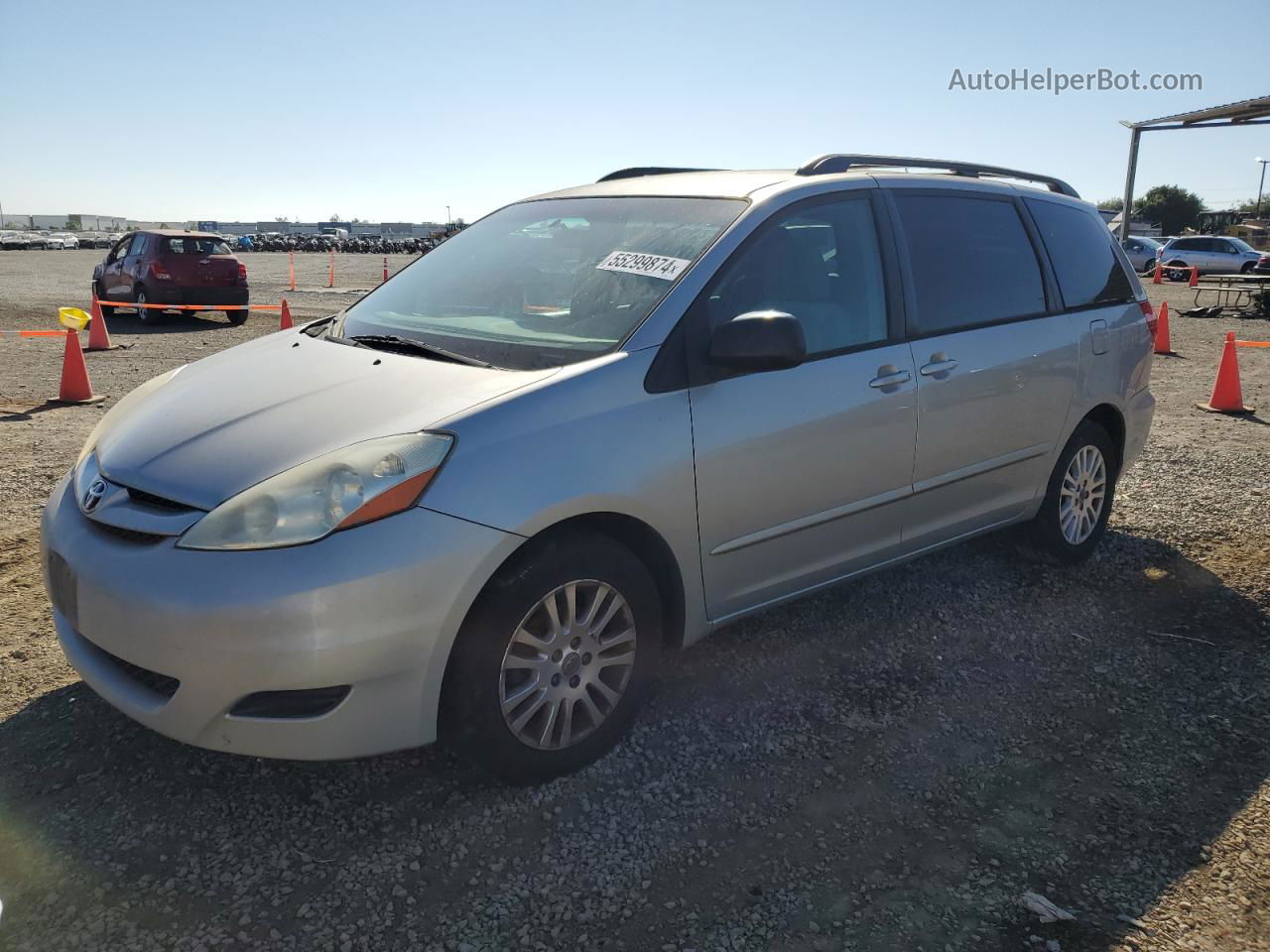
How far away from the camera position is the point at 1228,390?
907 cm

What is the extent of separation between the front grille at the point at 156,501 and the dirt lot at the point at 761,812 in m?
0.85

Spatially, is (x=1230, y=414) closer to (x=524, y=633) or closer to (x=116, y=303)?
(x=524, y=633)

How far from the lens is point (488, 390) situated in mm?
2779

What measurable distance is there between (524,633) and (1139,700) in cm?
238

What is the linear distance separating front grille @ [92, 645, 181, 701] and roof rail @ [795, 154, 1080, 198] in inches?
112

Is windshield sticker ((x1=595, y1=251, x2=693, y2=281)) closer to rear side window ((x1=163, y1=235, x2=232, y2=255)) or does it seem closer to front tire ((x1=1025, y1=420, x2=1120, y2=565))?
front tire ((x1=1025, y1=420, x2=1120, y2=565))

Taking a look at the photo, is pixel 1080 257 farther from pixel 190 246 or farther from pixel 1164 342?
pixel 190 246

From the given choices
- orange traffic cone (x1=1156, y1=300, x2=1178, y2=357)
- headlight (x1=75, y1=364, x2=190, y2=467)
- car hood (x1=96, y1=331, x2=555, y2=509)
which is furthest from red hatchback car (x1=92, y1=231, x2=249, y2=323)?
orange traffic cone (x1=1156, y1=300, x2=1178, y2=357)

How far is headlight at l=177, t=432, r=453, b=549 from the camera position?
2438 millimetres

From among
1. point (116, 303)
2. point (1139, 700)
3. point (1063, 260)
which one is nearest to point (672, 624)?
point (1139, 700)

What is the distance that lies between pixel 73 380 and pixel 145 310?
825 centimetres

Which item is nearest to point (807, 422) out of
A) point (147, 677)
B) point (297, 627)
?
point (297, 627)

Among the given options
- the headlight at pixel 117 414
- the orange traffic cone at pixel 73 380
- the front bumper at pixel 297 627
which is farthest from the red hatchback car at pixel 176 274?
the front bumper at pixel 297 627

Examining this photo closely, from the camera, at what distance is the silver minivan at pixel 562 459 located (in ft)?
8.04
